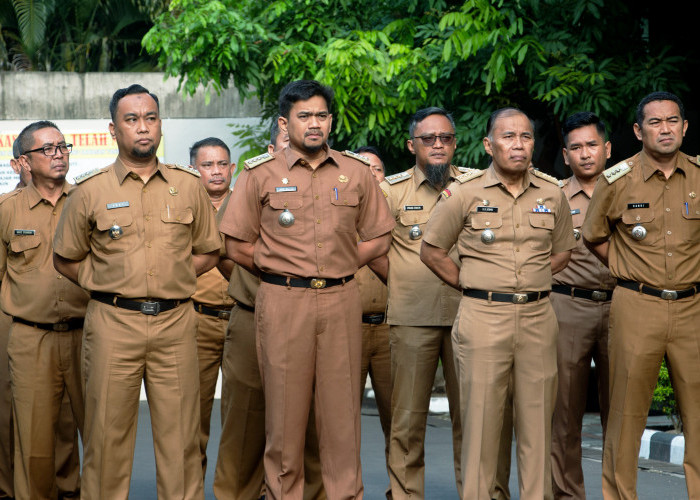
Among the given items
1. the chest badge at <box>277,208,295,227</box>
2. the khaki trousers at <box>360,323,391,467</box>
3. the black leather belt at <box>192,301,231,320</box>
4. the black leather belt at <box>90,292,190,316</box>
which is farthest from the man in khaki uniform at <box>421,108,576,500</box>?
the black leather belt at <box>192,301,231,320</box>

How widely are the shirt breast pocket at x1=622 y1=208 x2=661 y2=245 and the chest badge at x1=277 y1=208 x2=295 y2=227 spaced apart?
190 centimetres

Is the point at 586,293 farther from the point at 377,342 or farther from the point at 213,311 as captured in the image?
the point at 213,311

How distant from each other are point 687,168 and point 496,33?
11.6 feet

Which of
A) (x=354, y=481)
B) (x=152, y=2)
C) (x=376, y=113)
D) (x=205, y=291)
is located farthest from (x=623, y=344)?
(x=152, y=2)

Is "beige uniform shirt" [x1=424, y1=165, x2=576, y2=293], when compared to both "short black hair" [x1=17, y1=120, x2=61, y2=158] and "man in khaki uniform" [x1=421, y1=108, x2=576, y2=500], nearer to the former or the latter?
"man in khaki uniform" [x1=421, y1=108, x2=576, y2=500]

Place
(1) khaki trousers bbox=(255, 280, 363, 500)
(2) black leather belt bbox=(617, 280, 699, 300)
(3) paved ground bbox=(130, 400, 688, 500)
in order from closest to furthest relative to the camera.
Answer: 1. (1) khaki trousers bbox=(255, 280, 363, 500)
2. (2) black leather belt bbox=(617, 280, 699, 300)
3. (3) paved ground bbox=(130, 400, 688, 500)

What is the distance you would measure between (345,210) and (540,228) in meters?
1.07

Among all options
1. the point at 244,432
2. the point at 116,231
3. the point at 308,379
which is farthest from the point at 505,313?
the point at 116,231

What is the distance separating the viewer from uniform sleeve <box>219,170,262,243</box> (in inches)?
246

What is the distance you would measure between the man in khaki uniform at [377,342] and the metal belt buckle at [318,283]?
4.41 ft

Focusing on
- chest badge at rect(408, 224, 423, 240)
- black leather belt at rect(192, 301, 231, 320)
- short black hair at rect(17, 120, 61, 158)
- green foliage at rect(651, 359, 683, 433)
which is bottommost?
green foliage at rect(651, 359, 683, 433)

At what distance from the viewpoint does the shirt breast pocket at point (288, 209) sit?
20.1 ft

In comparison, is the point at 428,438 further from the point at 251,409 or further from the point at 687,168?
the point at 687,168

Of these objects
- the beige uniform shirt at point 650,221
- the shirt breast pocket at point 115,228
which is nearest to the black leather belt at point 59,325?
the shirt breast pocket at point 115,228
